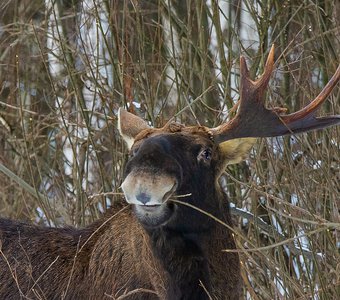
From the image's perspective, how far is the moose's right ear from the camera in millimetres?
5758

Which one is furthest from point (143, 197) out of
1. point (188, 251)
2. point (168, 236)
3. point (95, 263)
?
point (95, 263)

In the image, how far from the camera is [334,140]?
6.75 metres

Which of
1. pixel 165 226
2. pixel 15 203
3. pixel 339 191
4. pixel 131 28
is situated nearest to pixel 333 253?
pixel 339 191

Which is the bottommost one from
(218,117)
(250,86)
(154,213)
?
(154,213)

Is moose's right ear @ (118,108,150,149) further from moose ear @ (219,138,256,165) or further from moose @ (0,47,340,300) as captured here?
moose ear @ (219,138,256,165)

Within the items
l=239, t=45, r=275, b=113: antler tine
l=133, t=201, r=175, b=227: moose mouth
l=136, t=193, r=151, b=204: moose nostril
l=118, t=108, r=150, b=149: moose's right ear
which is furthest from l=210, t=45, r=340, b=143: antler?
l=136, t=193, r=151, b=204: moose nostril

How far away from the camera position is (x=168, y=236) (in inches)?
203

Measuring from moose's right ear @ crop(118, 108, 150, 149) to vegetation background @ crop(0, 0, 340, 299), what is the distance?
1.95ft

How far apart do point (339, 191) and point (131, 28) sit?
7.91 feet

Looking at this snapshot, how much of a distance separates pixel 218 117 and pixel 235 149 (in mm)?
1656

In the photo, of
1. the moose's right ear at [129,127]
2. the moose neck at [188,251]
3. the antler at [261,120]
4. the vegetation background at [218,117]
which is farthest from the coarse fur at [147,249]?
the vegetation background at [218,117]

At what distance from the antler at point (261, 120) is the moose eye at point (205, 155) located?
0.48ft

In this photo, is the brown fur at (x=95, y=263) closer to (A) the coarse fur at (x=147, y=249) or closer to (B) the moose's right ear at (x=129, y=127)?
(A) the coarse fur at (x=147, y=249)

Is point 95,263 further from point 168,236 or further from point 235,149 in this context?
point 235,149
